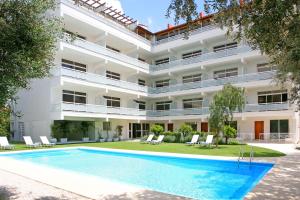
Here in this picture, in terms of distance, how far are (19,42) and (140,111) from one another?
29363 millimetres

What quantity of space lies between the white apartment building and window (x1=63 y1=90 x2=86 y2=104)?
0.10 m

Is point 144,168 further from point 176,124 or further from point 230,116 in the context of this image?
point 176,124

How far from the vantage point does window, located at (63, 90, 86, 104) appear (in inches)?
1146

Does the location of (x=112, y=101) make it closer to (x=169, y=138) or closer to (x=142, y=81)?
(x=142, y=81)

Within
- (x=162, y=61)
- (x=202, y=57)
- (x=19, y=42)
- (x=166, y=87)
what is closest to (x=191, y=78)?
(x=166, y=87)

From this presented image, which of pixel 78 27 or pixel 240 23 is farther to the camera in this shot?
pixel 78 27

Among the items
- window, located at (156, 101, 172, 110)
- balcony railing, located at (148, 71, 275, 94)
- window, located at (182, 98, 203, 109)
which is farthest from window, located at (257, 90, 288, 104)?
window, located at (156, 101, 172, 110)

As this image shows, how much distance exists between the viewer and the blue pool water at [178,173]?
10024 millimetres

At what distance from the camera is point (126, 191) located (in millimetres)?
8594

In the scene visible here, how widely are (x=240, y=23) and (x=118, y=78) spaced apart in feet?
97.0

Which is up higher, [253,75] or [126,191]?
[253,75]

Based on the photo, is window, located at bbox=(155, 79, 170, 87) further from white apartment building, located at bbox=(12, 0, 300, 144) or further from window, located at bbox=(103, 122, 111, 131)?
window, located at bbox=(103, 122, 111, 131)

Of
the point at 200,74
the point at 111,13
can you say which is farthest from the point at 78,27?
the point at 200,74

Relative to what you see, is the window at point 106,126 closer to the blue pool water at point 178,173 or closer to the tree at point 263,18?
the blue pool water at point 178,173
